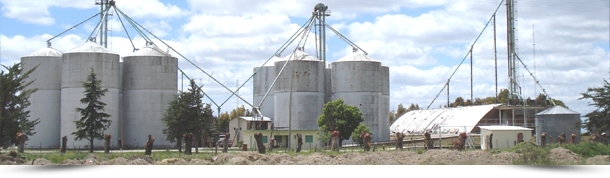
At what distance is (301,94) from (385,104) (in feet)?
44.3

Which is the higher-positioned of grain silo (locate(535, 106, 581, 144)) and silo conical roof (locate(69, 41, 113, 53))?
silo conical roof (locate(69, 41, 113, 53))

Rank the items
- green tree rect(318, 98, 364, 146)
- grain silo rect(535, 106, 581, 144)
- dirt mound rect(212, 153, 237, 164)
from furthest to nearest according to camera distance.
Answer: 1. green tree rect(318, 98, 364, 146)
2. grain silo rect(535, 106, 581, 144)
3. dirt mound rect(212, 153, 237, 164)

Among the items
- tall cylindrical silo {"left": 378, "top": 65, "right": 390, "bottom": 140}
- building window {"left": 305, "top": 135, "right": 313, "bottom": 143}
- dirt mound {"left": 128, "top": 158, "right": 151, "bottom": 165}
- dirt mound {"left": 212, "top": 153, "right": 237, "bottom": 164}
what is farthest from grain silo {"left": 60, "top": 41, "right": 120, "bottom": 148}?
tall cylindrical silo {"left": 378, "top": 65, "right": 390, "bottom": 140}

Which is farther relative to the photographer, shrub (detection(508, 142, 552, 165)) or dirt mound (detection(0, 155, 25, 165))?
dirt mound (detection(0, 155, 25, 165))

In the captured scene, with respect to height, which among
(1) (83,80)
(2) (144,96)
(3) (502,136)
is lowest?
(3) (502,136)

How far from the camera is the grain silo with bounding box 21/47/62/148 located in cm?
6412

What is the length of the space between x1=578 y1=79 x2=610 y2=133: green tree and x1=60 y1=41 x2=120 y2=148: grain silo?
45.8 m

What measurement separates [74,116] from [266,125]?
72.8 ft

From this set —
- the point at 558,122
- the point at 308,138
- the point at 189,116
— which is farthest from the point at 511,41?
the point at 189,116

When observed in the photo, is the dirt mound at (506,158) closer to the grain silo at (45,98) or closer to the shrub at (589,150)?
the shrub at (589,150)

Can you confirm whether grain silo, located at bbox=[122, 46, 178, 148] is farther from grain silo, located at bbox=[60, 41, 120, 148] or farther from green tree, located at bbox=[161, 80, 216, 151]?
green tree, located at bbox=[161, 80, 216, 151]

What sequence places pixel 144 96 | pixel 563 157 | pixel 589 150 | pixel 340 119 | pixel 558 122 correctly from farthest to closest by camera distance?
pixel 144 96 → pixel 340 119 → pixel 558 122 → pixel 589 150 → pixel 563 157

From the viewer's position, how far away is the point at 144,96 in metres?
65.9

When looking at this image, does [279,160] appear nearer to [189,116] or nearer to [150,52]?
[189,116]
